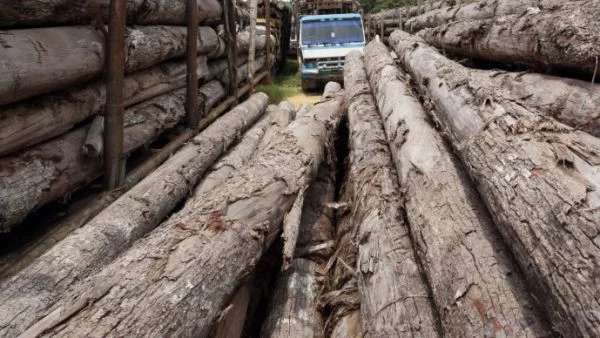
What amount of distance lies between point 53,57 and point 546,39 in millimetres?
4077

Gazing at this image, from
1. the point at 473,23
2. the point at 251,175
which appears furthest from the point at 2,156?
the point at 473,23

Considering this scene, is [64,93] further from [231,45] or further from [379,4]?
[379,4]

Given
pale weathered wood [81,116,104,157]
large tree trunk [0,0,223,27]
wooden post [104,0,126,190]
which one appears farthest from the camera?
wooden post [104,0,126,190]

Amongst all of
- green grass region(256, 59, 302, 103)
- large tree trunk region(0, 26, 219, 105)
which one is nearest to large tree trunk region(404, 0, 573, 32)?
large tree trunk region(0, 26, 219, 105)

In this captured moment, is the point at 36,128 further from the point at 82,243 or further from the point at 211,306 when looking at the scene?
the point at 211,306

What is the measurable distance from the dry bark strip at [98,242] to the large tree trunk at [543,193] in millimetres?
1752

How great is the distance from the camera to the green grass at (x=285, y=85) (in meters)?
13.6

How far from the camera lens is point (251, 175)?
3643 millimetres

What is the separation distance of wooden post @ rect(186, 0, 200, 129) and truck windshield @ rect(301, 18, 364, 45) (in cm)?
888

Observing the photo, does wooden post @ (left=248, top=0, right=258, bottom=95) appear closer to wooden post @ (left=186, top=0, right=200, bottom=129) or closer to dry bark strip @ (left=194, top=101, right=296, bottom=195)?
dry bark strip @ (left=194, top=101, right=296, bottom=195)

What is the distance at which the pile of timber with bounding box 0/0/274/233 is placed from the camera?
11.0 ft

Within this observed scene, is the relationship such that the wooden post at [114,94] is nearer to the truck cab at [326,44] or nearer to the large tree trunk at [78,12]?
the large tree trunk at [78,12]

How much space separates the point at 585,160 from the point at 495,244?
0.63 m

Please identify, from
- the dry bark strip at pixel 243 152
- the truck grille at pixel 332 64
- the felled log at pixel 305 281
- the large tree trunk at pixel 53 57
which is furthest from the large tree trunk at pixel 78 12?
the truck grille at pixel 332 64
